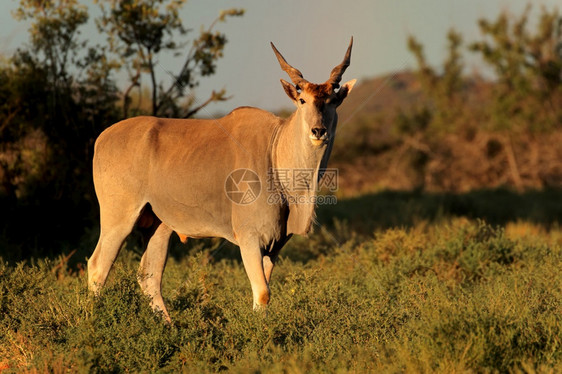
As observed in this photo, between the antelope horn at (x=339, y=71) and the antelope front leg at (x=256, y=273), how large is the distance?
161 centimetres

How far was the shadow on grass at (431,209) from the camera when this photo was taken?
47.7 feet

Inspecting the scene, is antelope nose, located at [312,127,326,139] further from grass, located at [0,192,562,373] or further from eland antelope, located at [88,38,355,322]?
grass, located at [0,192,562,373]

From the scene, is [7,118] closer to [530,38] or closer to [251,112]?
[251,112]

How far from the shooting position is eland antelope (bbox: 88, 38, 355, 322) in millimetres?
6191

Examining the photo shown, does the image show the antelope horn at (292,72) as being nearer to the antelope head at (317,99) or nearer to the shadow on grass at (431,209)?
the antelope head at (317,99)

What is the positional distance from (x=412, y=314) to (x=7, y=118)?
6843 mm

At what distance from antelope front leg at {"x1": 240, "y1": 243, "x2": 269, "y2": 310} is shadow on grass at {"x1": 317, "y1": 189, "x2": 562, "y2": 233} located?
23.7 ft

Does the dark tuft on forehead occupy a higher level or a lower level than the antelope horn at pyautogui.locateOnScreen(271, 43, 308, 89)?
lower

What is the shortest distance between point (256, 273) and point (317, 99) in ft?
5.22

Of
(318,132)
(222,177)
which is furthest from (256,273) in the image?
(318,132)

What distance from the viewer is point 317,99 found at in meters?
6.08
